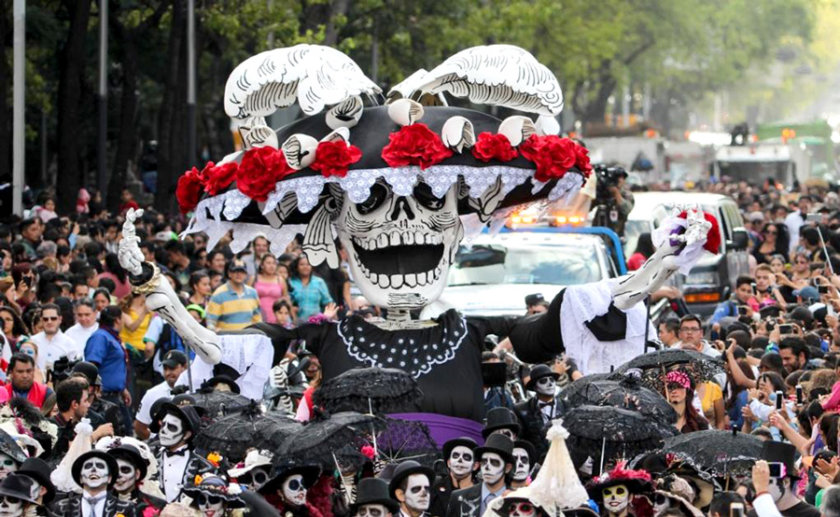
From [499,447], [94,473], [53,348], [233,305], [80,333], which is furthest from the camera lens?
[233,305]

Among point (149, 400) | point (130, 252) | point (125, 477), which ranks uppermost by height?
point (130, 252)

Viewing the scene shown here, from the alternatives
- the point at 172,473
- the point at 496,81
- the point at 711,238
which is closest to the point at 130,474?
the point at 172,473

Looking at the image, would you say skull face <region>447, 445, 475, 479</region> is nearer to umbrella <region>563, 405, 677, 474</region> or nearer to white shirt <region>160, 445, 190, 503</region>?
umbrella <region>563, 405, 677, 474</region>

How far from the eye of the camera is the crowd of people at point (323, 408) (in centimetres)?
876

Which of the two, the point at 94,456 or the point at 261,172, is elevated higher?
the point at 261,172

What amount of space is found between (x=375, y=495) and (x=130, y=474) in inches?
62.4

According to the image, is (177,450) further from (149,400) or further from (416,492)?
(149,400)

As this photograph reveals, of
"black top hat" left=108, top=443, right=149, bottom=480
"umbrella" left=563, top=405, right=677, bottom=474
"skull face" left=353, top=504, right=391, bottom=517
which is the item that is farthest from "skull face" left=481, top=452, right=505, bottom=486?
"black top hat" left=108, top=443, right=149, bottom=480

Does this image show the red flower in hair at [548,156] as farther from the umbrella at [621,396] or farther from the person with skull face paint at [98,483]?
the person with skull face paint at [98,483]

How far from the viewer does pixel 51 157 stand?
49.5 meters

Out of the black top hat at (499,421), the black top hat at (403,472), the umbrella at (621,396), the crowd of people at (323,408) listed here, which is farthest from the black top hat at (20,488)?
the umbrella at (621,396)

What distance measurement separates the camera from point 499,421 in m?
9.97

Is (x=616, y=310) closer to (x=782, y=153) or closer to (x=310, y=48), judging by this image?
(x=310, y=48)

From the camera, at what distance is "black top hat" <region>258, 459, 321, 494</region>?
871 centimetres
